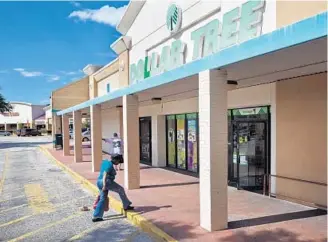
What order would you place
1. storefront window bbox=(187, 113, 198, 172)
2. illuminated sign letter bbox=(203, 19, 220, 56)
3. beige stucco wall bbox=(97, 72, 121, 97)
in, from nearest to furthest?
illuminated sign letter bbox=(203, 19, 220, 56) < storefront window bbox=(187, 113, 198, 172) < beige stucco wall bbox=(97, 72, 121, 97)

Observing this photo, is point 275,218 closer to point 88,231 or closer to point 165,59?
point 88,231

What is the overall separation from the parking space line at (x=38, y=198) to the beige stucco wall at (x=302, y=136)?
19.2ft

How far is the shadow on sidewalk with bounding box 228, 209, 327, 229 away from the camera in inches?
259

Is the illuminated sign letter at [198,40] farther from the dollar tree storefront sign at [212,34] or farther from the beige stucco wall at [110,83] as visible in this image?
the beige stucco wall at [110,83]

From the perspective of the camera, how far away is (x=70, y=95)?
3472 centimetres

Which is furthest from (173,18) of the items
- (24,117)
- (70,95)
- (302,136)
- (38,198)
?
(24,117)

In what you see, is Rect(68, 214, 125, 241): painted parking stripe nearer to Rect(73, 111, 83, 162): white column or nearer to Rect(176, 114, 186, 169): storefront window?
Rect(176, 114, 186, 169): storefront window

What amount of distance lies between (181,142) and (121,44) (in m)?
6.63

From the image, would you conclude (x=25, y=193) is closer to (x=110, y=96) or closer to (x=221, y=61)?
(x=110, y=96)

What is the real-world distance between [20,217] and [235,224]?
4.81 m

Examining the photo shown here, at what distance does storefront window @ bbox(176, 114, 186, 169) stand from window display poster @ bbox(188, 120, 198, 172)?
0.38 meters

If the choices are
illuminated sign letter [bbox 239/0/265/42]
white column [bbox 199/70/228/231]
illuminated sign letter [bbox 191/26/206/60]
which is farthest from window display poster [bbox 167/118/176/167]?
white column [bbox 199/70/228/231]

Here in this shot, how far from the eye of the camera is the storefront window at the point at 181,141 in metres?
14.0

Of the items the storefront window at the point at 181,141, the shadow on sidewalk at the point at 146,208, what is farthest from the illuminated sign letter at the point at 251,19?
the storefront window at the point at 181,141
